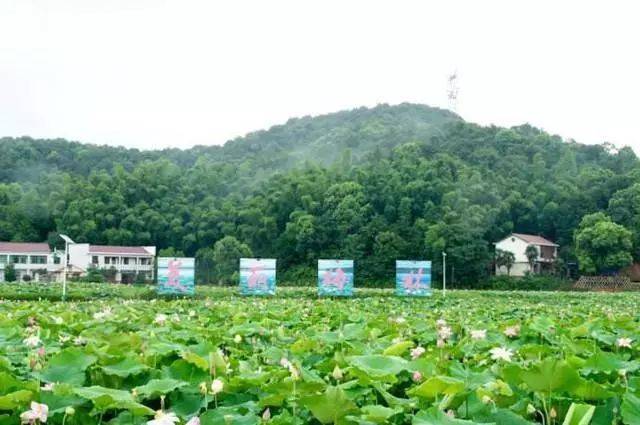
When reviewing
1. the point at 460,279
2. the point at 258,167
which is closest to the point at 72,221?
the point at 258,167

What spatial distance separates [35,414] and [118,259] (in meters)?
58.9

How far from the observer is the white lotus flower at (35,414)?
165 cm

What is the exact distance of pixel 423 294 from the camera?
2280 centimetres

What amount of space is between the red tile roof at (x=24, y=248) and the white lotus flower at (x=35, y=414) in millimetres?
59730

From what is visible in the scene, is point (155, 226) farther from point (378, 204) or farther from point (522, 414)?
point (522, 414)

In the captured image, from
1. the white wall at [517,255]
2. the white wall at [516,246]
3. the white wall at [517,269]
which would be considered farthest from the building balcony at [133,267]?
the white wall at [516,246]

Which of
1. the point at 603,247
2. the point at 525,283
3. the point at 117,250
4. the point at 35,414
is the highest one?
the point at 603,247

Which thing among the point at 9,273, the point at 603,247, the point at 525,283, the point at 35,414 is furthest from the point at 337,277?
the point at 9,273

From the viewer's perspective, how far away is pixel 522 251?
54.7m

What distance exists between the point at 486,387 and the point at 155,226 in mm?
60937

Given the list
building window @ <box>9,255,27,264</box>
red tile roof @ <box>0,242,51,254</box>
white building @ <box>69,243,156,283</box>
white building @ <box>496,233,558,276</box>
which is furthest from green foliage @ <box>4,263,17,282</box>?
white building @ <box>496,233,558,276</box>

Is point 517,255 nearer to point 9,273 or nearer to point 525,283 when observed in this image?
point 525,283

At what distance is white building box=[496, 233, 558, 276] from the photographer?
54438 millimetres

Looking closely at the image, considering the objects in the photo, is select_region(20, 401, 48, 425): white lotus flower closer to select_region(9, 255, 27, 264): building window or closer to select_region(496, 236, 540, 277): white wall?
→ select_region(496, 236, 540, 277): white wall
